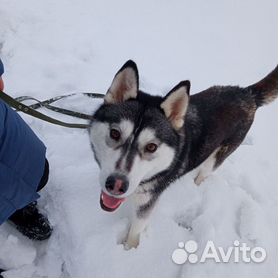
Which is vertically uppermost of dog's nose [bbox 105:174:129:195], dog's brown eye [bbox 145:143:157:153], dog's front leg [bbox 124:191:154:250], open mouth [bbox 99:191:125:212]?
dog's brown eye [bbox 145:143:157:153]

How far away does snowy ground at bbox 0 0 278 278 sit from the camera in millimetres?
2342

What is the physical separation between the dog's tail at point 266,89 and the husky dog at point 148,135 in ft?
0.13

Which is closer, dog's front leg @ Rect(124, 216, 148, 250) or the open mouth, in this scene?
the open mouth

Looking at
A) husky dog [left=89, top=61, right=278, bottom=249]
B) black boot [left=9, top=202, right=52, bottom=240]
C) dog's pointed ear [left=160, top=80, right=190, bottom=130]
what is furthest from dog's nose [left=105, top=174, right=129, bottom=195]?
black boot [left=9, top=202, right=52, bottom=240]

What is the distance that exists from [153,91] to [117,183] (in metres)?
2.11

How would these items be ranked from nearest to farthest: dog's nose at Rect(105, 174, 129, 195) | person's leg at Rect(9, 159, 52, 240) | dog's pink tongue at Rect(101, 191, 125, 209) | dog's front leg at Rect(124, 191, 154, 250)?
dog's nose at Rect(105, 174, 129, 195) → dog's pink tongue at Rect(101, 191, 125, 209) → dog's front leg at Rect(124, 191, 154, 250) → person's leg at Rect(9, 159, 52, 240)

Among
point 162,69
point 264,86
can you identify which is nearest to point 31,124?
point 162,69

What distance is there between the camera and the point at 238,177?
3.04m

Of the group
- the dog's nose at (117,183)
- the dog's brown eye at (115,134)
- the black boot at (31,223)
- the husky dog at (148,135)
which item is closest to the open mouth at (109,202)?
the husky dog at (148,135)

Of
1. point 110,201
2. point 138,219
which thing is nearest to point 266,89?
point 138,219

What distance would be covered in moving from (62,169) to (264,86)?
1.69 metres

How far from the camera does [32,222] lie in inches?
91.5

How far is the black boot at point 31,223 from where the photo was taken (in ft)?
7.58

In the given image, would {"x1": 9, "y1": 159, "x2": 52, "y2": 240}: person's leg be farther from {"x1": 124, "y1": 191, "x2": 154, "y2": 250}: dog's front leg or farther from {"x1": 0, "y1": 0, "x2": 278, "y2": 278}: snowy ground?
{"x1": 124, "y1": 191, "x2": 154, "y2": 250}: dog's front leg
